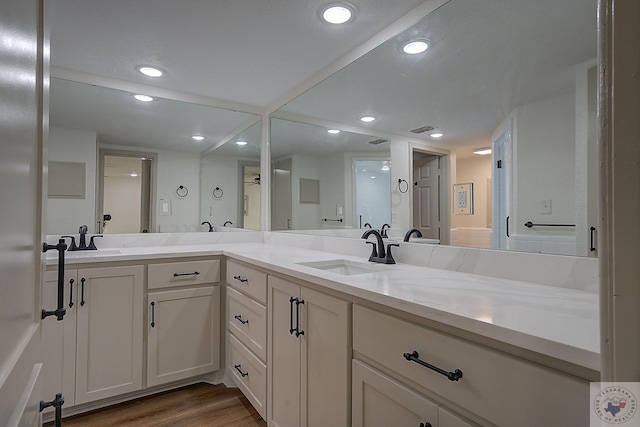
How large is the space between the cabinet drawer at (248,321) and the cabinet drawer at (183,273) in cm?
18

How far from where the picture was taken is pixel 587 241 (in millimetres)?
1069

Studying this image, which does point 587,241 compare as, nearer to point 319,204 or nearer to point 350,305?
point 350,305

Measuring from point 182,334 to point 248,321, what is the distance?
0.57 m

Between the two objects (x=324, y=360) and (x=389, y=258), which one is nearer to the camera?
(x=324, y=360)

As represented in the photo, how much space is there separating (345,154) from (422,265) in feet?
3.37

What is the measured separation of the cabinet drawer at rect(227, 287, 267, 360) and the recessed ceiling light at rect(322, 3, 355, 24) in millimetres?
1526

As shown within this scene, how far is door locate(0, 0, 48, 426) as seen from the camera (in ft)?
1.60

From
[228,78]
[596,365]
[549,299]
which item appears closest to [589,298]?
[549,299]

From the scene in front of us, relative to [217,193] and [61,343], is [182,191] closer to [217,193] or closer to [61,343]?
[217,193]

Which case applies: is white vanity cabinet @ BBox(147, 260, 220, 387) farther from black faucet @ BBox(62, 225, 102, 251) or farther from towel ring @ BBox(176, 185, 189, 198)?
towel ring @ BBox(176, 185, 189, 198)

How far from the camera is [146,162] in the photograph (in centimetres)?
257

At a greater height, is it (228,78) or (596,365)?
(228,78)

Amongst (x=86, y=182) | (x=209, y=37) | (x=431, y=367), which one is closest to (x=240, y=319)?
(x=431, y=367)

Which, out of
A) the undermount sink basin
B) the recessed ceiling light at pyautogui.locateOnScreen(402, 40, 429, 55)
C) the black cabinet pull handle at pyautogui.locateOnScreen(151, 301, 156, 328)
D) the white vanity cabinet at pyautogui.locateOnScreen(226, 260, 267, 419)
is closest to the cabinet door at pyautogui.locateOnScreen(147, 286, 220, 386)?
the black cabinet pull handle at pyautogui.locateOnScreen(151, 301, 156, 328)
